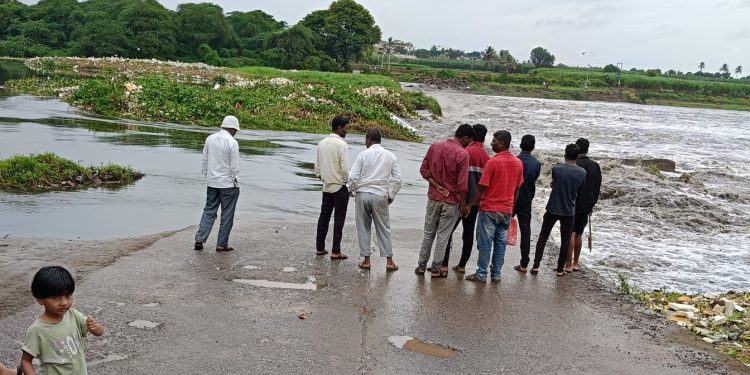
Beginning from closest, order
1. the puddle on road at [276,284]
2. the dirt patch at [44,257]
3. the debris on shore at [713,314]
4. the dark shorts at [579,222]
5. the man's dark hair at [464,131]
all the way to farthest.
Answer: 1. the dirt patch at [44,257]
2. the debris on shore at [713,314]
3. the puddle on road at [276,284]
4. the man's dark hair at [464,131]
5. the dark shorts at [579,222]

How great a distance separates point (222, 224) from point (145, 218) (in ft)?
A: 8.76

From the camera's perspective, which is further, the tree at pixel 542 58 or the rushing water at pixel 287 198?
the tree at pixel 542 58

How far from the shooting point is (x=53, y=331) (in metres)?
3.47

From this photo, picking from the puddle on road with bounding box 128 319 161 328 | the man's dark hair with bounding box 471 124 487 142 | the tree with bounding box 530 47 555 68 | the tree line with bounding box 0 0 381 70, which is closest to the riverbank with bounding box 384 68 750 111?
the tree line with bounding box 0 0 381 70

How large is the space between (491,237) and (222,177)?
11.7ft

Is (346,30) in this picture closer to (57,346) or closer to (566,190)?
(566,190)

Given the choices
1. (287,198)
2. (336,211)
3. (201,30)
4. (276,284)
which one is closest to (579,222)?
(336,211)

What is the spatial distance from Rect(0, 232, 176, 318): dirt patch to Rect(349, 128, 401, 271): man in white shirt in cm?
296

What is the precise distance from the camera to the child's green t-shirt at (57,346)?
3434mm

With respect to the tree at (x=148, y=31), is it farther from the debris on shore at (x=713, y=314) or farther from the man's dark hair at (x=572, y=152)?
the debris on shore at (x=713, y=314)

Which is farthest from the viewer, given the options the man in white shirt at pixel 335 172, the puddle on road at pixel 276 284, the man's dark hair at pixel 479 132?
the man in white shirt at pixel 335 172

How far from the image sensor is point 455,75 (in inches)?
4149

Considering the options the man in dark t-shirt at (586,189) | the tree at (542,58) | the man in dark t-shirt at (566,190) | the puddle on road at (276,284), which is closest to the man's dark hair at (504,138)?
the man in dark t-shirt at (566,190)

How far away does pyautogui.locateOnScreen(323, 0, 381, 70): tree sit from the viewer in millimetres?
95875
